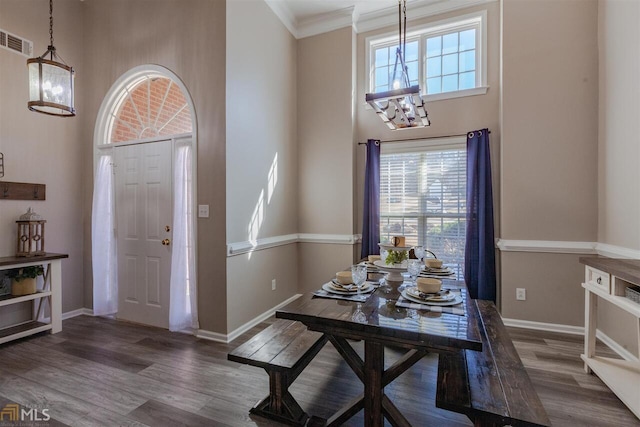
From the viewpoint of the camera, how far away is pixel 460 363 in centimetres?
160

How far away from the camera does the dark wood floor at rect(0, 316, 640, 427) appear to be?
6.32 feet

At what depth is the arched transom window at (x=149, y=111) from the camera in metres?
3.40

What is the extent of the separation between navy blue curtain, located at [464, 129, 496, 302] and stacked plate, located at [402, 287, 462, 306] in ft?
6.53

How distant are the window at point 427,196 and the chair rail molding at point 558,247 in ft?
1.77

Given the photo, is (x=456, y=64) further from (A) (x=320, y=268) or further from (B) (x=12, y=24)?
(B) (x=12, y=24)

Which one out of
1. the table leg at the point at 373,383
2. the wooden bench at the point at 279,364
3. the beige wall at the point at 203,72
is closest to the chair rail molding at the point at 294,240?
the beige wall at the point at 203,72

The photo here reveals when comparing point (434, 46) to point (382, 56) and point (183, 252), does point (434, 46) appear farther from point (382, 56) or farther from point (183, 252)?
point (183, 252)

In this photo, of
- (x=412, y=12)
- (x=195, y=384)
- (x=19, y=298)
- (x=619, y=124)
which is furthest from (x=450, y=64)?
(x=19, y=298)

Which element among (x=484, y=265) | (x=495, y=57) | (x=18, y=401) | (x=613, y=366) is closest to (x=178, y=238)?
(x=18, y=401)

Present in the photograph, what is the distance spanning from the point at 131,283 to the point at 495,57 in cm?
501

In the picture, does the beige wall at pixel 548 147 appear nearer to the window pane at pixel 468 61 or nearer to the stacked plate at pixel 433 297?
the window pane at pixel 468 61

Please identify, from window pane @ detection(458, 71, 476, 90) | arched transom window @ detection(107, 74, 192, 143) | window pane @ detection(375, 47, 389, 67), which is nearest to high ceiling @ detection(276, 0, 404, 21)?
window pane @ detection(375, 47, 389, 67)

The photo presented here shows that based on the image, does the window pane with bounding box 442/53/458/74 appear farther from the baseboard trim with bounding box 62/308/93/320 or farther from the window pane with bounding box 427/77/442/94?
the baseboard trim with bounding box 62/308/93/320

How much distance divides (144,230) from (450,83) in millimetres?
4097
